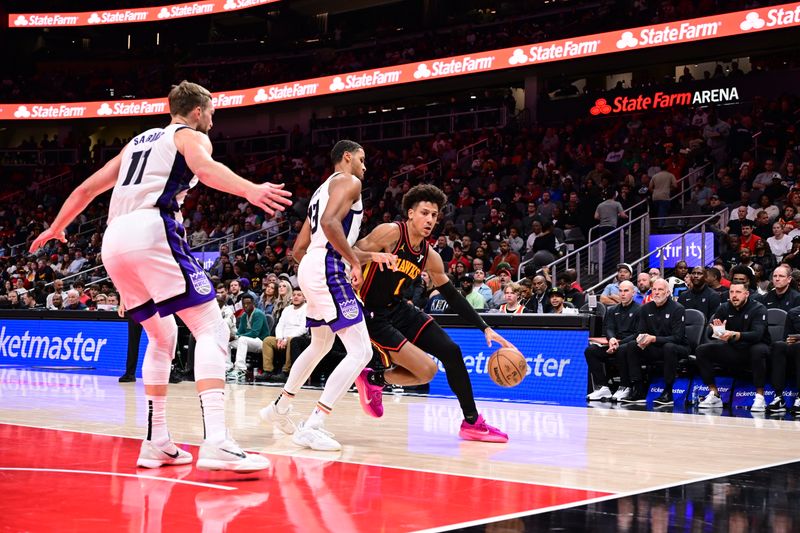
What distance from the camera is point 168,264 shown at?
5.13 meters

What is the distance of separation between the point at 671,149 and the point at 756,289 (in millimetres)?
8028

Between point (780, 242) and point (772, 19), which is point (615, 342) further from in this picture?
point (772, 19)

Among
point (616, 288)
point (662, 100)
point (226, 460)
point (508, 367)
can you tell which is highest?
point (662, 100)

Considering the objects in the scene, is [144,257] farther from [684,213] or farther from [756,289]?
[684,213]

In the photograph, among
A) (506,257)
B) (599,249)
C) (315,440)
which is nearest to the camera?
(315,440)

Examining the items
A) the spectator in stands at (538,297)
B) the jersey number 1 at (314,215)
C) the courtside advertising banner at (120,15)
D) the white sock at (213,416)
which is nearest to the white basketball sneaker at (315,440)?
the white sock at (213,416)

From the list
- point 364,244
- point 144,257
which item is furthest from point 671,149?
point 144,257

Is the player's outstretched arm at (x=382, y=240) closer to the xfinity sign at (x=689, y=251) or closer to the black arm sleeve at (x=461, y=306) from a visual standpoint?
the black arm sleeve at (x=461, y=306)

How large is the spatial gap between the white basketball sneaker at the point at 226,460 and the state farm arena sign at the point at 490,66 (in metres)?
17.7

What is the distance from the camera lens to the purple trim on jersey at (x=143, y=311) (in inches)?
210

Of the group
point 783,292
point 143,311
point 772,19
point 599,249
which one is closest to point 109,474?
point 143,311

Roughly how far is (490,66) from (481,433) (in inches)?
771

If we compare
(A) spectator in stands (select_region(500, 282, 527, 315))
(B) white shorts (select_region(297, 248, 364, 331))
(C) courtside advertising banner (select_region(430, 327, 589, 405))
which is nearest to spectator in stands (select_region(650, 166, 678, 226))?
(A) spectator in stands (select_region(500, 282, 527, 315))

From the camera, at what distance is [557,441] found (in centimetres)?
702
